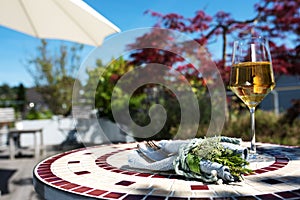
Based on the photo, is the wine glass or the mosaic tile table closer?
the mosaic tile table

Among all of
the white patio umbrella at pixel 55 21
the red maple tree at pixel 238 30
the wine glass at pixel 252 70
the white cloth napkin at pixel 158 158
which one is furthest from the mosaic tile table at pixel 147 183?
the red maple tree at pixel 238 30

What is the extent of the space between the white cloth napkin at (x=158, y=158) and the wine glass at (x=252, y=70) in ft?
1.01

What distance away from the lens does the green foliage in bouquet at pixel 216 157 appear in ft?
2.48

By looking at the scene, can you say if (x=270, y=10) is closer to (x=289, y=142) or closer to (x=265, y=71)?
(x=289, y=142)

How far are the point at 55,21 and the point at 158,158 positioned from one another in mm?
1724

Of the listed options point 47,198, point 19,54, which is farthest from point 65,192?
point 19,54

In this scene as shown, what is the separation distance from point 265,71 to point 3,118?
314 inches

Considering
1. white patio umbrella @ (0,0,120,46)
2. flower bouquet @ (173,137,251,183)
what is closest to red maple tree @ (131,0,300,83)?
white patio umbrella @ (0,0,120,46)

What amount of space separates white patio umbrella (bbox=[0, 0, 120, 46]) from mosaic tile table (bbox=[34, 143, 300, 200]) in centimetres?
113

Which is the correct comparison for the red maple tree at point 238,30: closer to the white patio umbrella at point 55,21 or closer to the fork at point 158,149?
the white patio umbrella at point 55,21

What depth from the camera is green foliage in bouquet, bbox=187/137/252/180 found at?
2.48ft

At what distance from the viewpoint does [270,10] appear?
5.50 m

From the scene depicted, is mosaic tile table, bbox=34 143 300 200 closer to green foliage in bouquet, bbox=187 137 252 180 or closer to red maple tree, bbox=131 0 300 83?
green foliage in bouquet, bbox=187 137 252 180

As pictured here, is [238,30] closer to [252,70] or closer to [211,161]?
[252,70]
